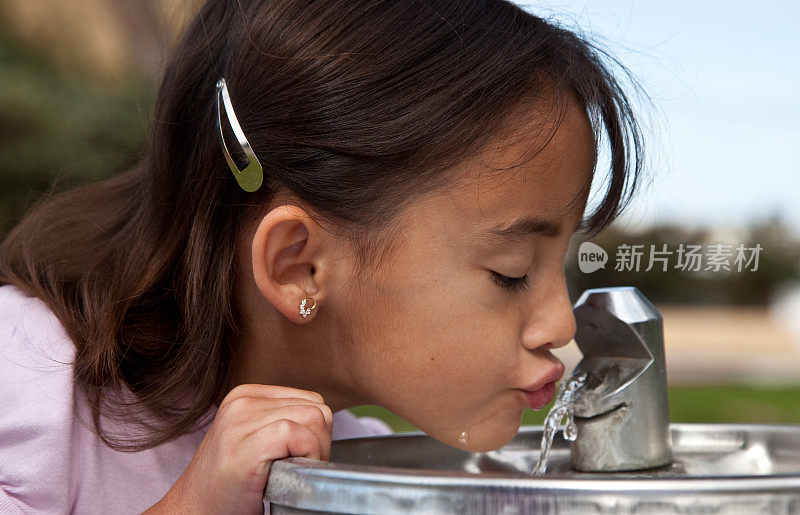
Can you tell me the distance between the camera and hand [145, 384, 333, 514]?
55 centimetres

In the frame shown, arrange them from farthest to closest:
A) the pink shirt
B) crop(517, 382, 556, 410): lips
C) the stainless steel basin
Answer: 1. crop(517, 382, 556, 410): lips
2. the pink shirt
3. the stainless steel basin

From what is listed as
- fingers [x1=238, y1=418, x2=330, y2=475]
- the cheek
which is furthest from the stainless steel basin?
the cheek

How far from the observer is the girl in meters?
0.76

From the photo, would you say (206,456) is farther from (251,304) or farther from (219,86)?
(219,86)

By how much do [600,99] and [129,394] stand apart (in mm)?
524

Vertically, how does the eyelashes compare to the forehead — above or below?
below

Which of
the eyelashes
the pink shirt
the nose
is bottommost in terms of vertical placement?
the pink shirt

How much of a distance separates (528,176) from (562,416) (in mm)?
207

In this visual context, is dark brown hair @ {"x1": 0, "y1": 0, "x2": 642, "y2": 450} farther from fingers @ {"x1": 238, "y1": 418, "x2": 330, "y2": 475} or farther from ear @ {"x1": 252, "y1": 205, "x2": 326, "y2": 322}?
fingers @ {"x1": 238, "y1": 418, "x2": 330, "y2": 475}

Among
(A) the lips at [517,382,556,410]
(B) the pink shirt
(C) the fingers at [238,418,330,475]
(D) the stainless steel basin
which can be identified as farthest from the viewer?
(A) the lips at [517,382,556,410]

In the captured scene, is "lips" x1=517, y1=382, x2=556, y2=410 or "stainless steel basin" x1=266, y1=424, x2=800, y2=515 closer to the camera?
"stainless steel basin" x1=266, y1=424, x2=800, y2=515

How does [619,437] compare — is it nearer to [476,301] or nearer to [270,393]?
[476,301]

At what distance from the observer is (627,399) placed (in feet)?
2.41

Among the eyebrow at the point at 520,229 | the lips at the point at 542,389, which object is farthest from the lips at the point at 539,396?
the eyebrow at the point at 520,229
